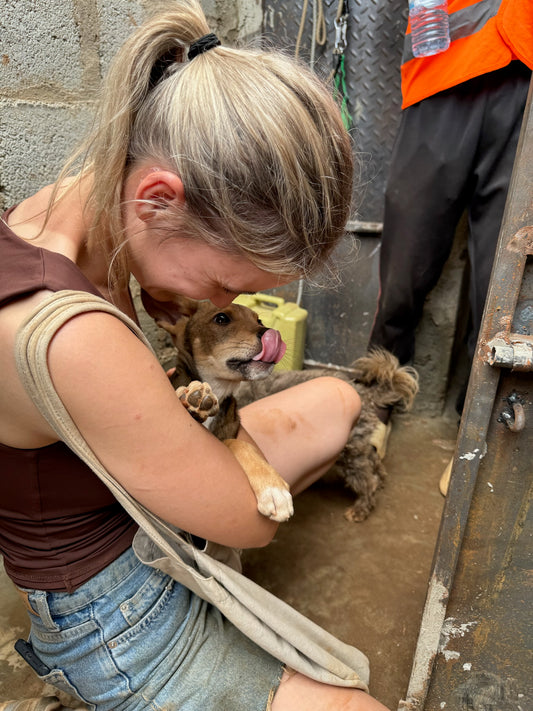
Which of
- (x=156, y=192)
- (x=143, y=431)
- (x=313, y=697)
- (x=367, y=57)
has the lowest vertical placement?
(x=313, y=697)

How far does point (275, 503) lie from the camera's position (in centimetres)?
106

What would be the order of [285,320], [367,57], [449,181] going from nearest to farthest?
[449,181] → [367,57] → [285,320]

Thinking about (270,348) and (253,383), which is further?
(253,383)

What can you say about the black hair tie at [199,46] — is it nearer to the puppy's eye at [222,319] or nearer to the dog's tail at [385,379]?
the puppy's eye at [222,319]

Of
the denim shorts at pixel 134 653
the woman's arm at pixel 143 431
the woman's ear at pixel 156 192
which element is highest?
the woman's ear at pixel 156 192

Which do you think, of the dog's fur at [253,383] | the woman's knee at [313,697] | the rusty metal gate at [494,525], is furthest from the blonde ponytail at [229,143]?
the woman's knee at [313,697]

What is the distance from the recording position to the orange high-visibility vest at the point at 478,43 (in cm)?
182

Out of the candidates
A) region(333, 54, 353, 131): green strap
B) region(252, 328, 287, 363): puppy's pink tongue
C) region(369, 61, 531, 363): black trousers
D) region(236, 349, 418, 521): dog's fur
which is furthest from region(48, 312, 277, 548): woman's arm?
region(333, 54, 353, 131): green strap

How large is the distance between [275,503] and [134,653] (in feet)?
1.25

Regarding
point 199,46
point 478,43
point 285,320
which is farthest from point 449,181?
point 199,46

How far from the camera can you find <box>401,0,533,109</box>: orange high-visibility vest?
5.98 feet

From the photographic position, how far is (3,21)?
154 centimetres

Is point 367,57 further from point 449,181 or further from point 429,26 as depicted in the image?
point 449,181

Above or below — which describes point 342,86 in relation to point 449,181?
above
